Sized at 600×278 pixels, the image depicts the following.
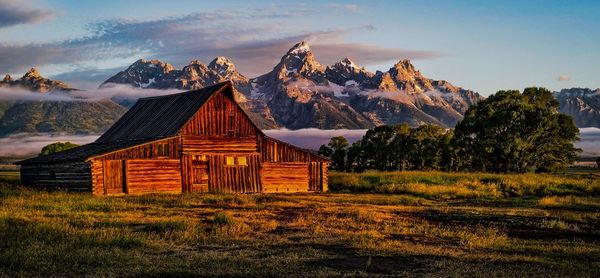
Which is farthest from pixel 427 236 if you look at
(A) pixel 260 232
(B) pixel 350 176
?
(B) pixel 350 176

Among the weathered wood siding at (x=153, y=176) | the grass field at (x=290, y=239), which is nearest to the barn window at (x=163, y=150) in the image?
the weathered wood siding at (x=153, y=176)

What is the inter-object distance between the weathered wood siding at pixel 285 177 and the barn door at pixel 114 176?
11.9 meters

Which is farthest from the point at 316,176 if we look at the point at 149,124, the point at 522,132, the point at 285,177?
the point at 522,132

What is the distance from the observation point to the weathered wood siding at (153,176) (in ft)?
144

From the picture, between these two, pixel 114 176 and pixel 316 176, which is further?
pixel 316 176

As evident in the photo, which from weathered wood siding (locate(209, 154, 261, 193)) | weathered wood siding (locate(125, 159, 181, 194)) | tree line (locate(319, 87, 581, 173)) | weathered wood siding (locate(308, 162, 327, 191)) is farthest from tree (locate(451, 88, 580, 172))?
weathered wood siding (locate(125, 159, 181, 194))

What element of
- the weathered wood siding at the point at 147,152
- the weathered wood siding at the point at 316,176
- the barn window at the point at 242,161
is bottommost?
the weathered wood siding at the point at 316,176

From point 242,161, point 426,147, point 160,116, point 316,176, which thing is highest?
point 160,116

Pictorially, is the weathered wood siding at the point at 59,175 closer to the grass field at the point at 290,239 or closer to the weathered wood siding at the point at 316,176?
the grass field at the point at 290,239

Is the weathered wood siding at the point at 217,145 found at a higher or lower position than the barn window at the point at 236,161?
higher

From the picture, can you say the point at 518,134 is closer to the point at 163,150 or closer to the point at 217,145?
the point at 217,145

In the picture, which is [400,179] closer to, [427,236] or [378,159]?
[427,236]

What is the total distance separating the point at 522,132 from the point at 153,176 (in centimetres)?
3977

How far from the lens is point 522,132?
6494 cm
